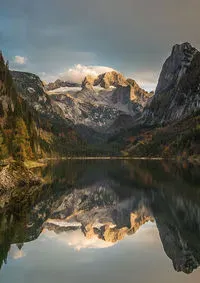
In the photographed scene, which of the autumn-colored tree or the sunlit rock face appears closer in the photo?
the sunlit rock face

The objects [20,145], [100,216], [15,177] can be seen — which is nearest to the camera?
[100,216]

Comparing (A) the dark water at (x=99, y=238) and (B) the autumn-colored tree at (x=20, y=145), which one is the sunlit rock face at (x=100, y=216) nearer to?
(A) the dark water at (x=99, y=238)

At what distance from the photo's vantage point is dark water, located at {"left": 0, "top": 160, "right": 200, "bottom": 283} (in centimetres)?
3009

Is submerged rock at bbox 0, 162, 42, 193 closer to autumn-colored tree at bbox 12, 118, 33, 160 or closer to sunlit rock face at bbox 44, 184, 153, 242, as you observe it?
sunlit rock face at bbox 44, 184, 153, 242

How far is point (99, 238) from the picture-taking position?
44031 mm

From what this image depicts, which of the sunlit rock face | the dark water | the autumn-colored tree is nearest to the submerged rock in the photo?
the dark water

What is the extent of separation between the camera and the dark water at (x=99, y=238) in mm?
30094

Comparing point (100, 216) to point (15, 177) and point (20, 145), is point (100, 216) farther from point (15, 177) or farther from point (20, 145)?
point (20, 145)

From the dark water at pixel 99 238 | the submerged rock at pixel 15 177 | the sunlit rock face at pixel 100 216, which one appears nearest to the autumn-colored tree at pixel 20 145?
the submerged rock at pixel 15 177

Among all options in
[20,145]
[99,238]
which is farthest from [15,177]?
[20,145]

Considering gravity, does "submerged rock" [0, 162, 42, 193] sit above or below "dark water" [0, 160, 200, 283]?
below

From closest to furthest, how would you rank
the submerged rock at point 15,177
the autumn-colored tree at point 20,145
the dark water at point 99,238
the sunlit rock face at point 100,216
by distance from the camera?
the dark water at point 99,238 < the sunlit rock face at point 100,216 < the submerged rock at point 15,177 < the autumn-colored tree at point 20,145

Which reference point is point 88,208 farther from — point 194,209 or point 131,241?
point 131,241

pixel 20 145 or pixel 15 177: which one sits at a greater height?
pixel 15 177
